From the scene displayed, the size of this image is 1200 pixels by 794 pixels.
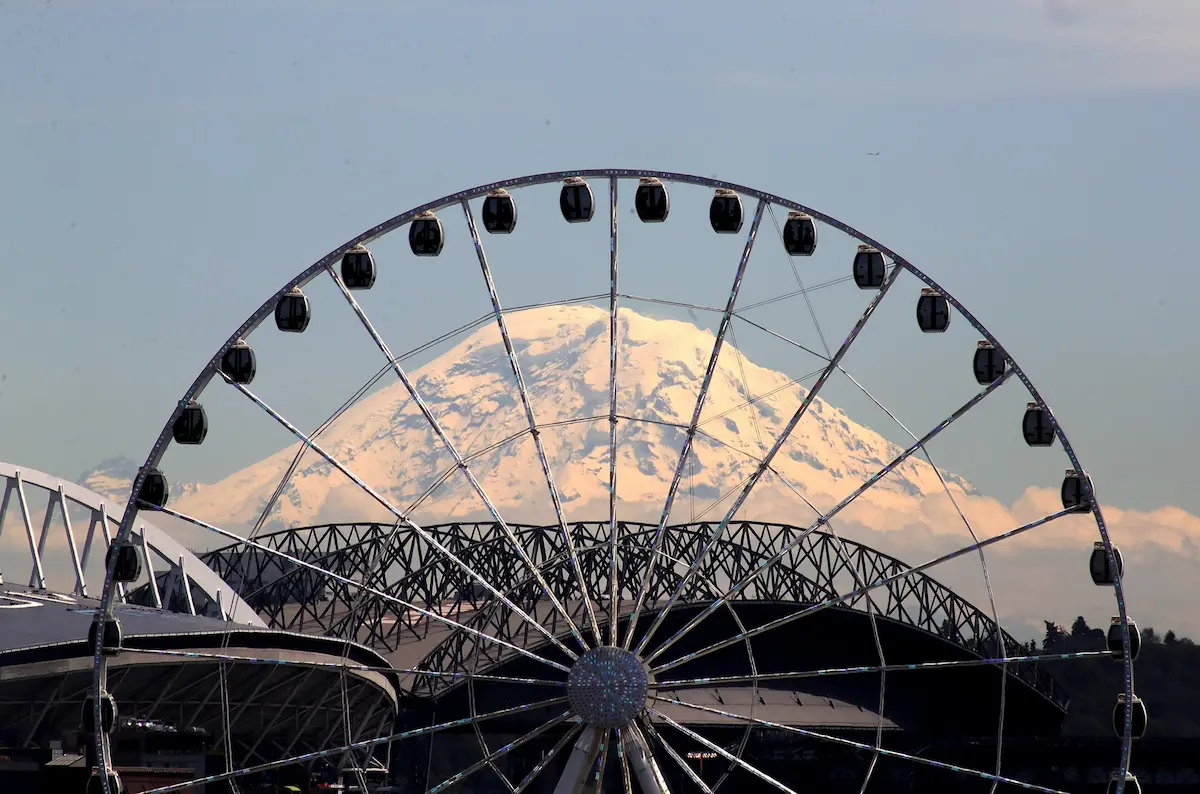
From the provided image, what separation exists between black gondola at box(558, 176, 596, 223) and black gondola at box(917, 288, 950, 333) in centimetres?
1139

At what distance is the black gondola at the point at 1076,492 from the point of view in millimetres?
65438

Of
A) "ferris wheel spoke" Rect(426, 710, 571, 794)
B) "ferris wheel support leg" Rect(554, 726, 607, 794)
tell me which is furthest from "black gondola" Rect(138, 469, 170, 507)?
"ferris wheel support leg" Rect(554, 726, 607, 794)

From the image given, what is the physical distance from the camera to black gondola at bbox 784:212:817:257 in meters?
68.2

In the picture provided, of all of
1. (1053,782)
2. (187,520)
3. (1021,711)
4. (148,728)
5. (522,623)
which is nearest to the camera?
(187,520)

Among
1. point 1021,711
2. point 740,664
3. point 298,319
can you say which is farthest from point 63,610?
point 1021,711

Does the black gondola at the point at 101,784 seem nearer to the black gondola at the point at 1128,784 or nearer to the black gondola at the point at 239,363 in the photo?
the black gondola at the point at 239,363

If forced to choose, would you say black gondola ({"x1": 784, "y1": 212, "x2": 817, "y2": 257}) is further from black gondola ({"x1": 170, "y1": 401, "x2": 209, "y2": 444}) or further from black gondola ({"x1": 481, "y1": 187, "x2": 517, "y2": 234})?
black gondola ({"x1": 170, "y1": 401, "x2": 209, "y2": 444})

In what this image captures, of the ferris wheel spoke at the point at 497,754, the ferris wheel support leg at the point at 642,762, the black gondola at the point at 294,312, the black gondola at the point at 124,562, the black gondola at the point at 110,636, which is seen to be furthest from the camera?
the black gondola at the point at 294,312

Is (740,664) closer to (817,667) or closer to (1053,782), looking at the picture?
(817,667)

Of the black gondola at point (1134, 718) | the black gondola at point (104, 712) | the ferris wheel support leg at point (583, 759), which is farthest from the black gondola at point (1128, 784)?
the black gondola at point (104, 712)

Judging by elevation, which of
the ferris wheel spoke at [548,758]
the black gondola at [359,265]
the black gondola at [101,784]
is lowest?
the black gondola at [101,784]

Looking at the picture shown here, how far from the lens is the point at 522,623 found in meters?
154

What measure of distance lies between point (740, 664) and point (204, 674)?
79340 mm

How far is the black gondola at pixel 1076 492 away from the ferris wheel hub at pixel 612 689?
50.5 feet
